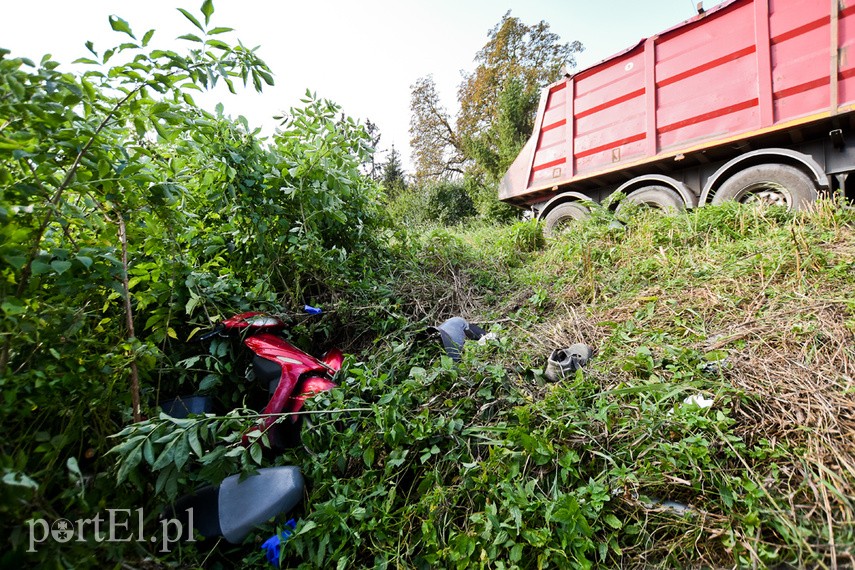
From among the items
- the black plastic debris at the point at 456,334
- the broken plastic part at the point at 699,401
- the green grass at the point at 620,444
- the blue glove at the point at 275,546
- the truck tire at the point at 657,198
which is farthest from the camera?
the truck tire at the point at 657,198

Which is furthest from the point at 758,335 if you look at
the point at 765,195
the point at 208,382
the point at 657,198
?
the point at 657,198

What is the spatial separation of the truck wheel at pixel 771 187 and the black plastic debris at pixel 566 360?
10.3 ft

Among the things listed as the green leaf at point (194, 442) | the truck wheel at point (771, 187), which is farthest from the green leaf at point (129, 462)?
the truck wheel at point (771, 187)

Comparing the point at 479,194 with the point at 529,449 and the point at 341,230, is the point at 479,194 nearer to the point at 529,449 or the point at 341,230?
the point at 341,230

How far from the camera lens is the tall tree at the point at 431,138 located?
17.8 m

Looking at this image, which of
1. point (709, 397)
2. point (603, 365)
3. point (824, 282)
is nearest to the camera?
point (709, 397)

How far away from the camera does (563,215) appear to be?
5.57 metres

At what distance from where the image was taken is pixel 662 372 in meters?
1.73

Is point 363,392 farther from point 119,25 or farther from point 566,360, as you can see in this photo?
point 119,25

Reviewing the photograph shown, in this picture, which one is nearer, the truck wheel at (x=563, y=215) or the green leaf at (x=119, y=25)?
the green leaf at (x=119, y=25)

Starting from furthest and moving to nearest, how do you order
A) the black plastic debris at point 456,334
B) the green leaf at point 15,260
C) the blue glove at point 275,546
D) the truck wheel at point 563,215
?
the truck wheel at point 563,215 → the black plastic debris at point 456,334 → the blue glove at point 275,546 → the green leaf at point 15,260

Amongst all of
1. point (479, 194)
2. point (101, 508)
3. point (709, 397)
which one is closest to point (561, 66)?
point (479, 194)

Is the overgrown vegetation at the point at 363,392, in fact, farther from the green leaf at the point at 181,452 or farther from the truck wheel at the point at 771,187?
the truck wheel at the point at 771,187

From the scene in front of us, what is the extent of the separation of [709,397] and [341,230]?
8.46 feet
